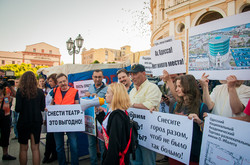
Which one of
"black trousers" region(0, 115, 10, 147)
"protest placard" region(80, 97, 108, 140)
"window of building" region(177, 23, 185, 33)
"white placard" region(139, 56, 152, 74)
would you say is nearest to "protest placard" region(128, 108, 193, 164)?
"protest placard" region(80, 97, 108, 140)

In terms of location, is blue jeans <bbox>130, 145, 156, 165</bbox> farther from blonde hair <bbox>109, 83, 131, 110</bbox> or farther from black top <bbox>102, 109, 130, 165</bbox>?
blonde hair <bbox>109, 83, 131, 110</bbox>

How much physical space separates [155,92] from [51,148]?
328cm

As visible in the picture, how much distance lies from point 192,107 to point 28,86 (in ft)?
9.85

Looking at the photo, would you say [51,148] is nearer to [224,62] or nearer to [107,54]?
[224,62]

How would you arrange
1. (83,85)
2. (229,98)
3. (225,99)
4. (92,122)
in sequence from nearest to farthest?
(229,98) < (225,99) < (92,122) < (83,85)

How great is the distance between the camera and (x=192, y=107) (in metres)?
2.28

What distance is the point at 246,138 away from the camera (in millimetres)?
1689

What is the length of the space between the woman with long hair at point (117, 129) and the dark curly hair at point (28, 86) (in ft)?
6.58

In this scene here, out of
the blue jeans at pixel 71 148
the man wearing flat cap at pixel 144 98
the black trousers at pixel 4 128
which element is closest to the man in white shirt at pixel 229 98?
the man wearing flat cap at pixel 144 98

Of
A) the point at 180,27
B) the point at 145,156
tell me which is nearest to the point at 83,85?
the point at 145,156

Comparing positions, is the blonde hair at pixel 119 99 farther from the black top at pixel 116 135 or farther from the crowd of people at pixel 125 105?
the black top at pixel 116 135

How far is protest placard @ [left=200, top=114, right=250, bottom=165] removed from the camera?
170 centimetres

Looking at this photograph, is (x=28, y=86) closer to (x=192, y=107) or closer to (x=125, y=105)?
(x=125, y=105)

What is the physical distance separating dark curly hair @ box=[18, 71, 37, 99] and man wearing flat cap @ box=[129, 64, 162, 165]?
1980 millimetres
